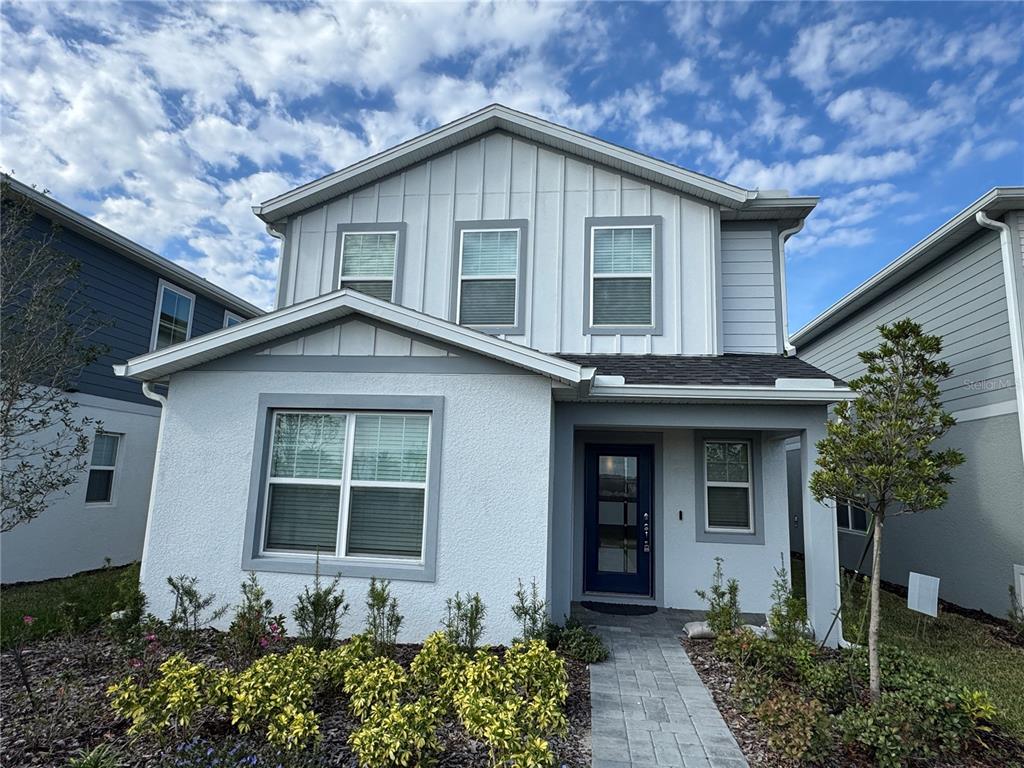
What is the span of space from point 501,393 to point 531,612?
225cm

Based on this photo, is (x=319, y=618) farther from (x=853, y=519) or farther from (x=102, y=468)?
(x=853, y=519)

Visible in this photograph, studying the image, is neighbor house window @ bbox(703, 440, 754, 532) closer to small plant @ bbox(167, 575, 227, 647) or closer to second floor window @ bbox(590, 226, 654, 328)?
second floor window @ bbox(590, 226, 654, 328)

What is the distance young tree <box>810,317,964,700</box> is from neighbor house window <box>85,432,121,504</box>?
457 inches

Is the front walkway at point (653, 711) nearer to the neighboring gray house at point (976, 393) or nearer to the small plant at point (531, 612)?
the small plant at point (531, 612)

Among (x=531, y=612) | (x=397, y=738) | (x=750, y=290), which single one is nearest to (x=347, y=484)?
(x=531, y=612)

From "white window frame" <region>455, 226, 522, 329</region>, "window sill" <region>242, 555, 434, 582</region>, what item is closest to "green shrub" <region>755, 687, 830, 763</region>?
"window sill" <region>242, 555, 434, 582</region>

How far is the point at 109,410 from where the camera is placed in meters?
9.91

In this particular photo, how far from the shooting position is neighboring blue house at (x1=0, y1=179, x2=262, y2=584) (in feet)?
28.4

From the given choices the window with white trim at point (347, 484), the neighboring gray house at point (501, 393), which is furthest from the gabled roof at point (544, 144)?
the window with white trim at point (347, 484)

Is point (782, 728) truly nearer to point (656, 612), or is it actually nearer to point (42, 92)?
point (656, 612)

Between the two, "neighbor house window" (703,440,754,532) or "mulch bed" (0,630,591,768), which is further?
A: "neighbor house window" (703,440,754,532)

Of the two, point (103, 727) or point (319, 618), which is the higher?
point (319, 618)

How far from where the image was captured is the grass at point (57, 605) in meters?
5.68

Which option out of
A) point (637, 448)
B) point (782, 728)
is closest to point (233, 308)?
point (637, 448)
